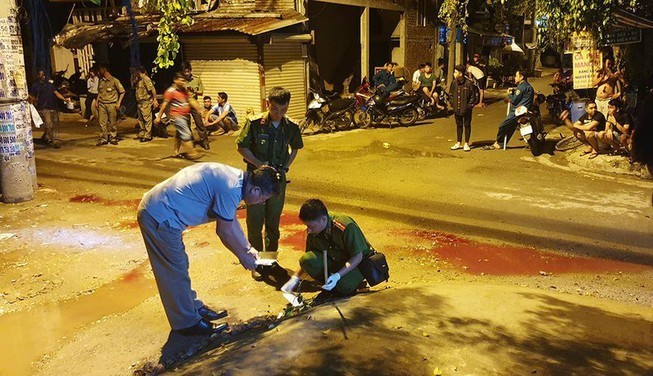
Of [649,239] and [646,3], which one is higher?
[646,3]

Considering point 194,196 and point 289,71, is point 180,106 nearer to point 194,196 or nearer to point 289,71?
point 289,71

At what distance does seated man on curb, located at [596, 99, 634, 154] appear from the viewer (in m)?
10.3

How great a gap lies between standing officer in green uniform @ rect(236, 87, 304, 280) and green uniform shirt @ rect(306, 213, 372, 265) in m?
0.90

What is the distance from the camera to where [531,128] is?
11586 millimetres

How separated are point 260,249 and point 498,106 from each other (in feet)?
54.5

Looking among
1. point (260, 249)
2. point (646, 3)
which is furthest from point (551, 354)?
point (646, 3)

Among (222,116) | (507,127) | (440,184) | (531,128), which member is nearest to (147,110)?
(222,116)

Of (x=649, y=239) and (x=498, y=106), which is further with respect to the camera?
(x=498, y=106)

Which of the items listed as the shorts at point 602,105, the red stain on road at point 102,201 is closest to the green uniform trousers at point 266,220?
the red stain on road at point 102,201

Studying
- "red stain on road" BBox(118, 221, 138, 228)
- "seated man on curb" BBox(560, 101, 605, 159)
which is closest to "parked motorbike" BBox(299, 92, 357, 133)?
"seated man on curb" BBox(560, 101, 605, 159)

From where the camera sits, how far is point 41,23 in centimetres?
2033

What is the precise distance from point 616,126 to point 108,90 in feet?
35.5

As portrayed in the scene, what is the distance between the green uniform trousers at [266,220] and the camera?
18.7ft

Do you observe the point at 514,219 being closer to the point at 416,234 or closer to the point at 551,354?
the point at 416,234
